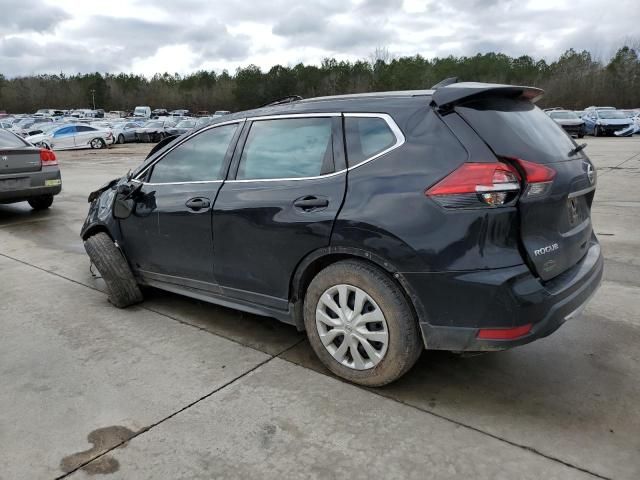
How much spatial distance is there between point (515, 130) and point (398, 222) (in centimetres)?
84

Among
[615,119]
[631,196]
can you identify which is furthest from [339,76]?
[631,196]

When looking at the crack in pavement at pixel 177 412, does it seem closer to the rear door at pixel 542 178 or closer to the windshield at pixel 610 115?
the rear door at pixel 542 178

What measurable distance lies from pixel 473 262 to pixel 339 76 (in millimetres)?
99874

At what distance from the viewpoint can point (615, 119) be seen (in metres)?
29.4

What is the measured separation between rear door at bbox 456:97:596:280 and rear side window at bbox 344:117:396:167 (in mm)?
416

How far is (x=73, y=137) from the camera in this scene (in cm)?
2823

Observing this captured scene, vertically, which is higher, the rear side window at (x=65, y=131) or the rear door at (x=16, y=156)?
the rear side window at (x=65, y=131)

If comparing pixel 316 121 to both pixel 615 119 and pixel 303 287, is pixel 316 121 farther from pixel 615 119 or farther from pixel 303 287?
pixel 615 119

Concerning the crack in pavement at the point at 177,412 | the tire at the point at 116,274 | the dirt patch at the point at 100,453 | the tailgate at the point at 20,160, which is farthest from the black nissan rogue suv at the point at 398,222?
the tailgate at the point at 20,160

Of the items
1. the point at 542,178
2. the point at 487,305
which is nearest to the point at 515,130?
the point at 542,178

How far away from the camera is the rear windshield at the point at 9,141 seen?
8.18 m

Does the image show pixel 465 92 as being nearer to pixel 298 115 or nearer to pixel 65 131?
pixel 298 115

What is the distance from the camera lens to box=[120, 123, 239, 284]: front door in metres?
3.78

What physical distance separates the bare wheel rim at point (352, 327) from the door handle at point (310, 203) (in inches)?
18.9
